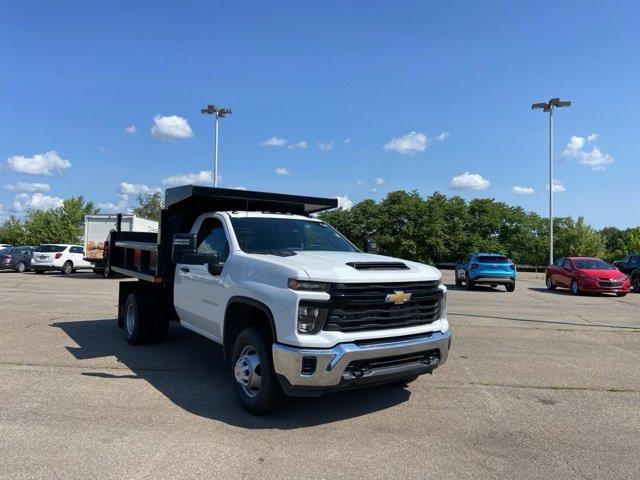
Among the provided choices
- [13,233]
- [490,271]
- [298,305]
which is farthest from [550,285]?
[13,233]

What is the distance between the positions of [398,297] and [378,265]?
0.37 meters

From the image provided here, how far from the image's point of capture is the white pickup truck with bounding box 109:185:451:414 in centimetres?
437

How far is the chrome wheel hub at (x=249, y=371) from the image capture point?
4828 mm

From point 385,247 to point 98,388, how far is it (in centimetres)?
4269

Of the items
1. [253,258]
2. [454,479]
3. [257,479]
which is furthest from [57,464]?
[454,479]

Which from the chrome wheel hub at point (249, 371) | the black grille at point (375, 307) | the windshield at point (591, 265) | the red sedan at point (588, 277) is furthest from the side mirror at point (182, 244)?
the windshield at point (591, 265)

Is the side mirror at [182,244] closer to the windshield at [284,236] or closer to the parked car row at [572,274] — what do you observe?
the windshield at [284,236]

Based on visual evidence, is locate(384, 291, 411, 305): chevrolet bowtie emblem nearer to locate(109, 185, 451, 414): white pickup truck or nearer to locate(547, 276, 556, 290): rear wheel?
locate(109, 185, 451, 414): white pickup truck

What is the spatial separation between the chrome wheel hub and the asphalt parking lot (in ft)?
0.83

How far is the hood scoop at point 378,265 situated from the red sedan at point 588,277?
54.6 feet

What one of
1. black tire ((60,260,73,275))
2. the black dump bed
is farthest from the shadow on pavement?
black tire ((60,260,73,275))

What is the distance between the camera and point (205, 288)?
5906mm

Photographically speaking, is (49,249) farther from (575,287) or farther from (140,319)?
(575,287)

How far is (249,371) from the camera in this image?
491 cm
